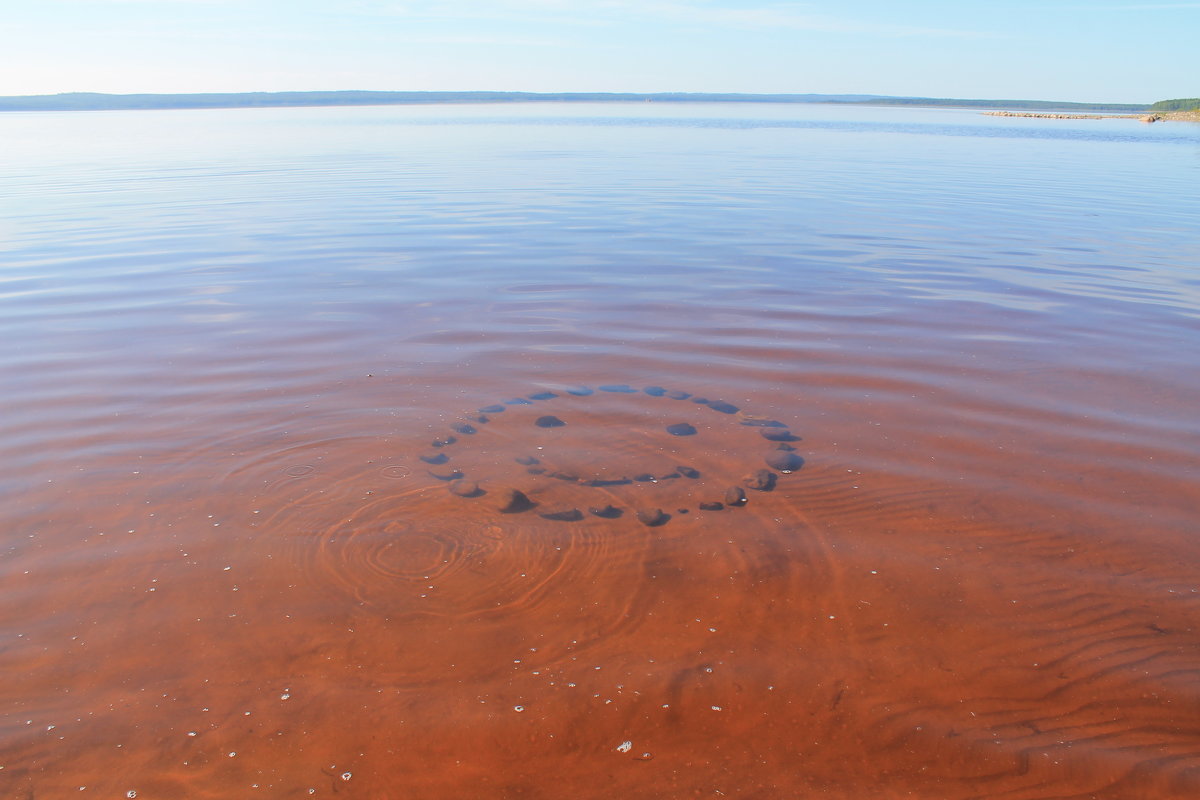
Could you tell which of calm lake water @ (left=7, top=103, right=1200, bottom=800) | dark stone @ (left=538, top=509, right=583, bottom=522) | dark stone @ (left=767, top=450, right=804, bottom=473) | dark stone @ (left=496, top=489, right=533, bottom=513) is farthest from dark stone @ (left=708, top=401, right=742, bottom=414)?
dark stone @ (left=496, top=489, right=533, bottom=513)

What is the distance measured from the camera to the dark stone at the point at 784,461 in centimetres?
587

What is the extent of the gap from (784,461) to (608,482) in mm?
1385

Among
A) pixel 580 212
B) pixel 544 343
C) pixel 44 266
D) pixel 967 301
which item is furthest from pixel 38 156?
pixel 967 301

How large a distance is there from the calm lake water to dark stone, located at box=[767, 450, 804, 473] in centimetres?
4

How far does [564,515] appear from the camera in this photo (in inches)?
207

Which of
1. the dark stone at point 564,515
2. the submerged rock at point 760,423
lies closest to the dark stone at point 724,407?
the submerged rock at point 760,423

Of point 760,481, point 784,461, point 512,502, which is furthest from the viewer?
point 784,461

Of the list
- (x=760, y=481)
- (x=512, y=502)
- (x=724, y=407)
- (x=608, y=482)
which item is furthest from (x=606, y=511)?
(x=724, y=407)

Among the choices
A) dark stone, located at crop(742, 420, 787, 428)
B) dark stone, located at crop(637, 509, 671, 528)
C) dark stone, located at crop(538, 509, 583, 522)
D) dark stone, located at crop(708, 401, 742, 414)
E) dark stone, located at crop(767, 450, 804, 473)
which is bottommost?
dark stone, located at crop(538, 509, 583, 522)

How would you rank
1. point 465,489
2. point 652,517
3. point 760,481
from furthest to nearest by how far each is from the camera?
1. point 760,481
2. point 465,489
3. point 652,517

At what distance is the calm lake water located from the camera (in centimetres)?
344

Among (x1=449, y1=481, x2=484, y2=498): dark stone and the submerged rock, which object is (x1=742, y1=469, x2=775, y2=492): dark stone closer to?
the submerged rock

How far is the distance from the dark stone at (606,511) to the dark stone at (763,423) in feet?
5.80

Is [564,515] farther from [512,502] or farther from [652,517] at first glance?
[652,517]
